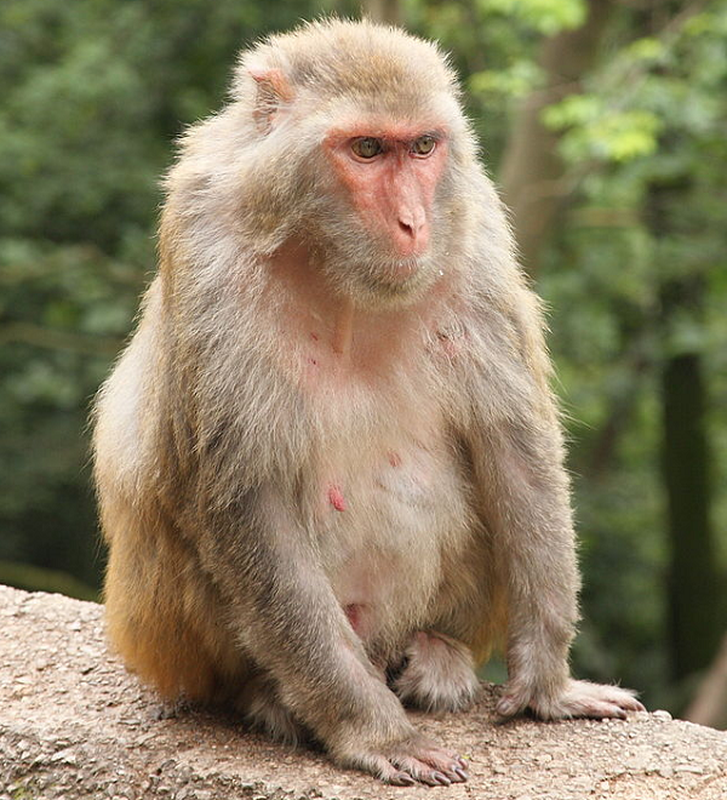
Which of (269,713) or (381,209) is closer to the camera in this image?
(381,209)

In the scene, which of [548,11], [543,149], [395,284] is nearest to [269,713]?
[395,284]

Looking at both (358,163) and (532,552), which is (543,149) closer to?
(532,552)

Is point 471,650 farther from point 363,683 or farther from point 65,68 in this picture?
point 65,68

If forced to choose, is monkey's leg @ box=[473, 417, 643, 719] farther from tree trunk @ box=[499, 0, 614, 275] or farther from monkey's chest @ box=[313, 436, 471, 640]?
tree trunk @ box=[499, 0, 614, 275]

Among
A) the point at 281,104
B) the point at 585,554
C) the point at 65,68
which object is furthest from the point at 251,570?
the point at 585,554

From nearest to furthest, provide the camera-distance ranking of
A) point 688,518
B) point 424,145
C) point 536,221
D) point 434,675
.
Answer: point 424,145 → point 434,675 → point 536,221 → point 688,518

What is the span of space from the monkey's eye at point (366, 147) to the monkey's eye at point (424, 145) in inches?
3.7

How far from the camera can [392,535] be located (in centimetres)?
411

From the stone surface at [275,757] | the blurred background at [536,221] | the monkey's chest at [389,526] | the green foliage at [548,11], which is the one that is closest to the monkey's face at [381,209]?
the monkey's chest at [389,526]

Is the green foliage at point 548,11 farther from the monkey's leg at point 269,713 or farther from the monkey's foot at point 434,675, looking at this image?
the monkey's leg at point 269,713

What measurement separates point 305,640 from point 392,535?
43cm

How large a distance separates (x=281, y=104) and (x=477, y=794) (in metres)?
1.92

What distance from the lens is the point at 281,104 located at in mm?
3814

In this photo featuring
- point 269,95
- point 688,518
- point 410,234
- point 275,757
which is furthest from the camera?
point 688,518
